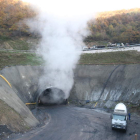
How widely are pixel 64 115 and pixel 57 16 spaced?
17687mm

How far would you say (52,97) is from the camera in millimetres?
29797

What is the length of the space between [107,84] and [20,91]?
565 inches

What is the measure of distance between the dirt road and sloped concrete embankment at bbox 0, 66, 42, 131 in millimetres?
1580

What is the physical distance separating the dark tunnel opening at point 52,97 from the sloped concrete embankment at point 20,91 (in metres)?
1.70

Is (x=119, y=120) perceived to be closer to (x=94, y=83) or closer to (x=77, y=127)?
(x=77, y=127)

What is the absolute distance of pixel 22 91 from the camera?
28.0 metres

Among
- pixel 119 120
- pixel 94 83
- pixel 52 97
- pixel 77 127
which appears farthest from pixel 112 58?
pixel 77 127

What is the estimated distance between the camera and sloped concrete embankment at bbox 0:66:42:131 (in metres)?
18.8

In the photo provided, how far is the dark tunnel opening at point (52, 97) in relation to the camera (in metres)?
29.3

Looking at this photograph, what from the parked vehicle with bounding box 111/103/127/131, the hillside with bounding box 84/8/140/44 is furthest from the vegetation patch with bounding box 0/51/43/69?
the parked vehicle with bounding box 111/103/127/131

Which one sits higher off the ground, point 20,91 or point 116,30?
point 116,30


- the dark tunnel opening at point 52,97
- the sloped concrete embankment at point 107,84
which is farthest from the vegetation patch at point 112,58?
the dark tunnel opening at point 52,97

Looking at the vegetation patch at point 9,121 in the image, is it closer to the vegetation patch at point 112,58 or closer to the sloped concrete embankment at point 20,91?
the sloped concrete embankment at point 20,91

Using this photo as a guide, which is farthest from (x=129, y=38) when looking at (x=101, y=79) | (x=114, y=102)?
(x=114, y=102)
